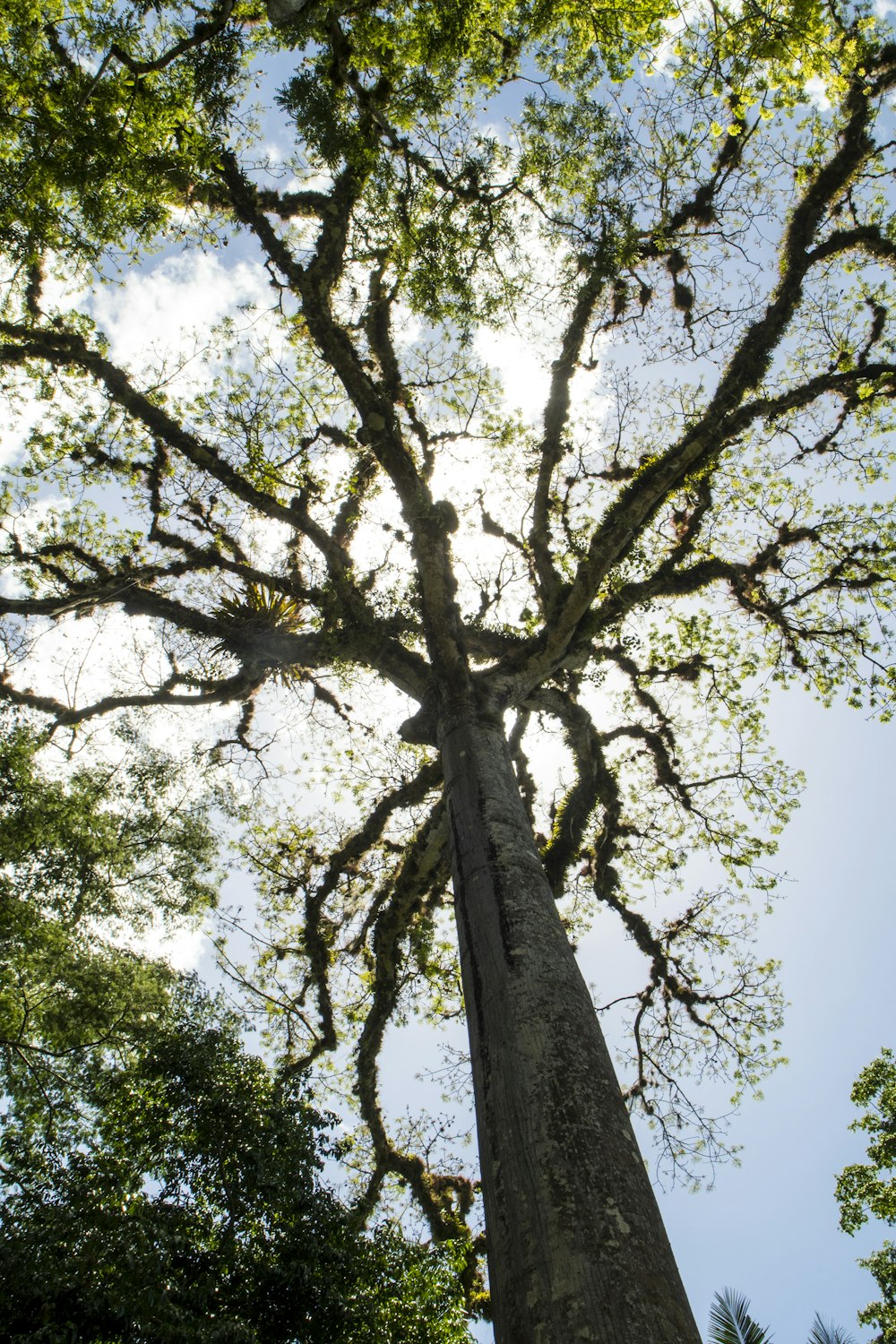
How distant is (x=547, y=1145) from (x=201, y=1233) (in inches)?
116

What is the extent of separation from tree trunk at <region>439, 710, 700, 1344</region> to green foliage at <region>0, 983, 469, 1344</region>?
74.7 inches

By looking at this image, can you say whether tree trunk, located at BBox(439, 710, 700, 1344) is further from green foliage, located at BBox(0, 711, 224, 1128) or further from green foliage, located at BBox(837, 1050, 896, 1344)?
green foliage, located at BBox(837, 1050, 896, 1344)

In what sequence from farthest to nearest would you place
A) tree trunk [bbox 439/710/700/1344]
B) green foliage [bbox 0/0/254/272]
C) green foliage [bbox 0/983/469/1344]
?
green foliage [bbox 0/0/254/272] < green foliage [bbox 0/983/469/1344] < tree trunk [bbox 439/710/700/1344]

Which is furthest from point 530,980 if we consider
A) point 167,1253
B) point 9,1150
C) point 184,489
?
point 184,489

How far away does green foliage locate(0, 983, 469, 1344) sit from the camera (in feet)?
11.4

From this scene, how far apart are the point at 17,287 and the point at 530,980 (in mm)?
10256

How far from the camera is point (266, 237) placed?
889cm

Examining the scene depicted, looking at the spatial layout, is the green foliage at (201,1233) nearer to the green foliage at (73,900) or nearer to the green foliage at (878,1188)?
the green foliage at (73,900)

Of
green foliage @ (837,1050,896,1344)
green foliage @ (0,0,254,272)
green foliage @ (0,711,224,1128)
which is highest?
green foliage @ (0,0,254,272)

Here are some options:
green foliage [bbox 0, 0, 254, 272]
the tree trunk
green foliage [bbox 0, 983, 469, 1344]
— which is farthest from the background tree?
green foliage [bbox 0, 0, 254, 272]

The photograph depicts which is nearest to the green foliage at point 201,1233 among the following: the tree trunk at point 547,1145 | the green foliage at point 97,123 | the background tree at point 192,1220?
the background tree at point 192,1220

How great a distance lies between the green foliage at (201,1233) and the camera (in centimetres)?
348

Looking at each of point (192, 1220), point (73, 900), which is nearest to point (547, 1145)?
point (192, 1220)

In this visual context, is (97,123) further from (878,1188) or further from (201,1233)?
(878,1188)
